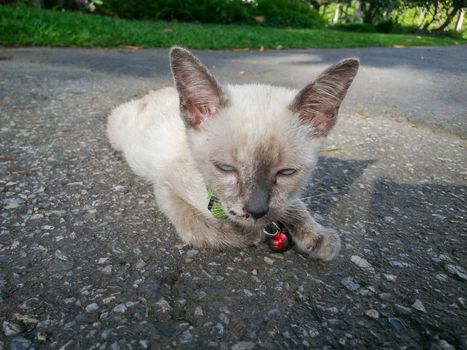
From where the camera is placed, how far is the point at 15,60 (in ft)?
19.0

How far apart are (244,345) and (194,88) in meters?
1.33

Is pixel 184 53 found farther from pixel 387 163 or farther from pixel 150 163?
pixel 387 163

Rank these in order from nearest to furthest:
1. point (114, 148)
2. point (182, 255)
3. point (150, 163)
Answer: point (182, 255), point (150, 163), point (114, 148)

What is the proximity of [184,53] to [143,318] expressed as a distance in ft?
4.22

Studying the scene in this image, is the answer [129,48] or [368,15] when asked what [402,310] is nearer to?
[129,48]

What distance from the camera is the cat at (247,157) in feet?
5.83

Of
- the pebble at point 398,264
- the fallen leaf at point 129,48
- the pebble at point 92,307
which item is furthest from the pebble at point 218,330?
the fallen leaf at point 129,48

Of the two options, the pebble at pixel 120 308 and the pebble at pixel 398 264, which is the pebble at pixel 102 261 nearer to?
the pebble at pixel 120 308

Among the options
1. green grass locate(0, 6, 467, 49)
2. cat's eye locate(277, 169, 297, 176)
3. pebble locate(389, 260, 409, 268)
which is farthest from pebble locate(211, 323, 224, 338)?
green grass locate(0, 6, 467, 49)

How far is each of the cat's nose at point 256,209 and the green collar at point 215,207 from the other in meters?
0.30

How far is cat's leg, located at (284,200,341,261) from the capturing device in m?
1.84

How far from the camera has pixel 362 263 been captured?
184 cm

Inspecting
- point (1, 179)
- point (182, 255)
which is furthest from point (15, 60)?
point (182, 255)

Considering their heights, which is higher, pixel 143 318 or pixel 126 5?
pixel 126 5
